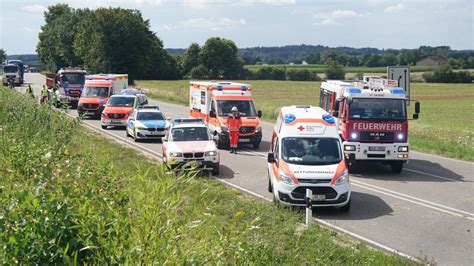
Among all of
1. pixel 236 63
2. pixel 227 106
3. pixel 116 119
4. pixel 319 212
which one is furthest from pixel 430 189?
pixel 236 63

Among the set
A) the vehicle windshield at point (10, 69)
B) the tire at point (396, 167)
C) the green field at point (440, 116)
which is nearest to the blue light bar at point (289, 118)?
the tire at point (396, 167)

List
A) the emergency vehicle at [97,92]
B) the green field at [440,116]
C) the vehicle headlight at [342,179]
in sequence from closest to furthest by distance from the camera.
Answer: the vehicle headlight at [342,179] < the green field at [440,116] < the emergency vehicle at [97,92]

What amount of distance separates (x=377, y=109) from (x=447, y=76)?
89020 millimetres

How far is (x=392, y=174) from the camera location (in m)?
21.0

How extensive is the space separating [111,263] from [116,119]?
2677cm

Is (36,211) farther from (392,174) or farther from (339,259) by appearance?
(392,174)

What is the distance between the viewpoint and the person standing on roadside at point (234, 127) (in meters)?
24.7

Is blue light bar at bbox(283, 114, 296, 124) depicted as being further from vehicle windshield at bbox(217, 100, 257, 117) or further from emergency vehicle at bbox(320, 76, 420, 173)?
vehicle windshield at bbox(217, 100, 257, 117)

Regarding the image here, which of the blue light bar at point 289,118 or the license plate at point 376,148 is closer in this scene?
the blue light bar at point 289,118

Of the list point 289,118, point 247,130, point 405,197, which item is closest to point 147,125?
point 247,130

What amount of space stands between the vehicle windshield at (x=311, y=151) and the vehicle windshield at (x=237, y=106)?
1056cm

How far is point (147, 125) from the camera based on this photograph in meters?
28.0

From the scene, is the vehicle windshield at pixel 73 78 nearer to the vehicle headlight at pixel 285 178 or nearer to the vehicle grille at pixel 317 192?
the vehicle headlight at pixel 285 178

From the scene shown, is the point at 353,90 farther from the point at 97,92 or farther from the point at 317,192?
the point at 97,92
